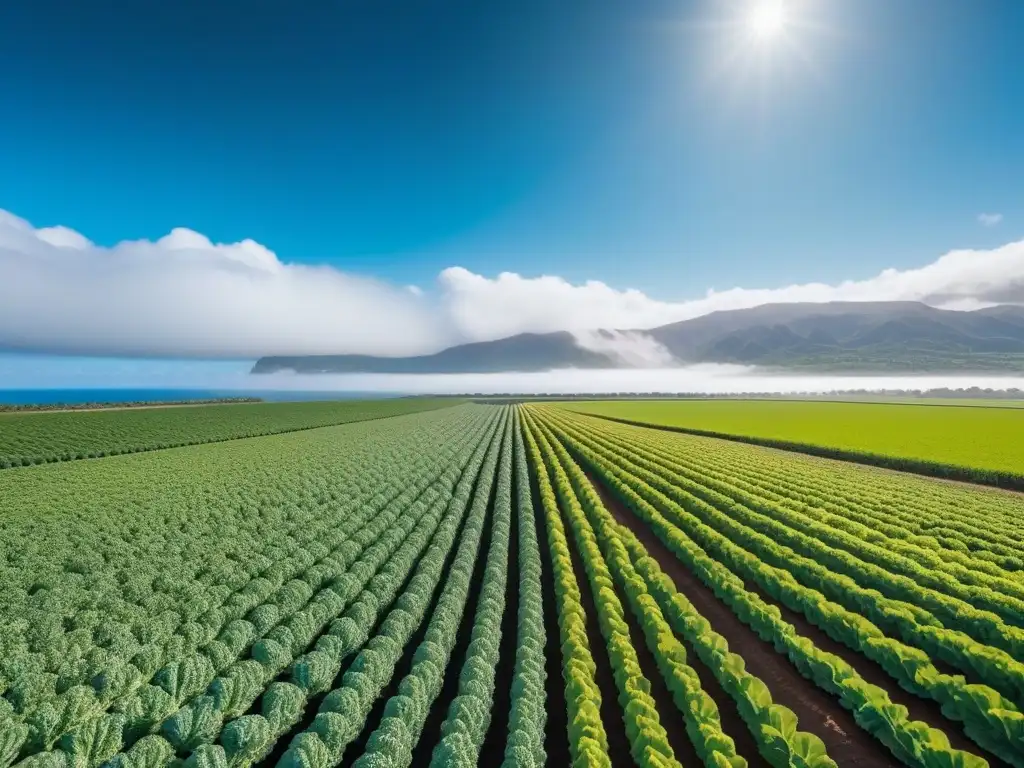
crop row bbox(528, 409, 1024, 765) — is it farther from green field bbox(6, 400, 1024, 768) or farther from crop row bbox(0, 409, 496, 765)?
crop row bbox(0, 409, 496, 765)

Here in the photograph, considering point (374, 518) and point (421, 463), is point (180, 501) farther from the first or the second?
point (421, 463)

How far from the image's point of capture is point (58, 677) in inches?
253

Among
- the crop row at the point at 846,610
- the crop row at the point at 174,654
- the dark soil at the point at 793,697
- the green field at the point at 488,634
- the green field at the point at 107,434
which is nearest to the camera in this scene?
the crop row at the point at 174,654

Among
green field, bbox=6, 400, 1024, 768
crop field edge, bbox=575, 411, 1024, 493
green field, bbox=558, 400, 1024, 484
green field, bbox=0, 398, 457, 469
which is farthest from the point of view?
green field, bbox=0, 398, 457, 469

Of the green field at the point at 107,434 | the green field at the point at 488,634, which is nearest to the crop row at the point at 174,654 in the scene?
the green field at the point at 488,634

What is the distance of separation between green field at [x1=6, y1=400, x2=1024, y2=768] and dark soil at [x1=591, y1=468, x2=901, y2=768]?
0.14 feet

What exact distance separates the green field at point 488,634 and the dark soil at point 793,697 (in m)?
0.04

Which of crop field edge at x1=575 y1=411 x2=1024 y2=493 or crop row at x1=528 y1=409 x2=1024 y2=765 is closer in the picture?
crop row at x1=528 y1=409 x2=1024 y2=765

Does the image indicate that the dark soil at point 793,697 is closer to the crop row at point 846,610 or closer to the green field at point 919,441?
the crop row at point 846,610

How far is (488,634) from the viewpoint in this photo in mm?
8602

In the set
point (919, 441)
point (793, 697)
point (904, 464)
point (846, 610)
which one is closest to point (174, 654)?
point (793, 697)

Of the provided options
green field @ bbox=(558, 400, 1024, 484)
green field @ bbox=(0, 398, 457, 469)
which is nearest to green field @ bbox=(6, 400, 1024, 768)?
green field @ bbox=(0, 398, 457, 469)

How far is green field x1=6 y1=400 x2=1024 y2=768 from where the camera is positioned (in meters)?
5.98

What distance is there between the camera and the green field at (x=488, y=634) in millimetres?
5977
